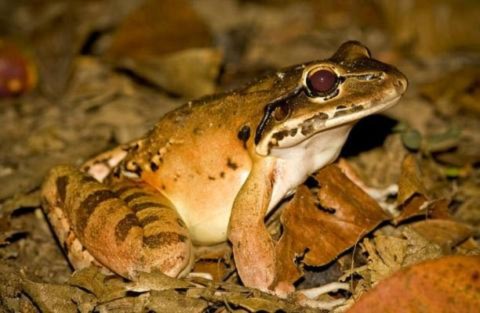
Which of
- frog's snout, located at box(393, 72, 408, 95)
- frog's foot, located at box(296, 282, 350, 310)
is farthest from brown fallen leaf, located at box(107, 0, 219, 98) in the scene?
frog's foot, located at box(296, 282, 350, 310)

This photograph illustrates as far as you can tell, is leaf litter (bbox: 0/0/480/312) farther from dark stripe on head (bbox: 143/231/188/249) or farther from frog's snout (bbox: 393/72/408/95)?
frog's snout (bbox: 393/72/408/95)

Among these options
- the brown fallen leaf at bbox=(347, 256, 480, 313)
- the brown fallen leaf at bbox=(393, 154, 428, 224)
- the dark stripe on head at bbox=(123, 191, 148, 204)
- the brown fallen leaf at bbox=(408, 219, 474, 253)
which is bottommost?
the brown fallen leaf at bbox=(408, 219, 474, 253)

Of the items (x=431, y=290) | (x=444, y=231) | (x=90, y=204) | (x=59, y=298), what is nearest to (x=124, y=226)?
(x=90, y=204)

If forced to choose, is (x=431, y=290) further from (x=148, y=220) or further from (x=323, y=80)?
(x=148, y=220)

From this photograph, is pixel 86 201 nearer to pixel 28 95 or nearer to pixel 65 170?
pixel 65 170

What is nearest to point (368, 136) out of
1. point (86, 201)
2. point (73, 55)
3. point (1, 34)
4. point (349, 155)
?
point (349, 155)

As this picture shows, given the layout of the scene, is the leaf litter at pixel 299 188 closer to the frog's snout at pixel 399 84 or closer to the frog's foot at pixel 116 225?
the frog's foot at pixel 116 225

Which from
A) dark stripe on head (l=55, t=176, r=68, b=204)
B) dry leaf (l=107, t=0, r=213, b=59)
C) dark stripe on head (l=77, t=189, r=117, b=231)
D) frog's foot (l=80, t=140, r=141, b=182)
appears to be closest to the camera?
dark stripe on head (l=77, t=189, r=117, b=231)
